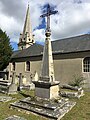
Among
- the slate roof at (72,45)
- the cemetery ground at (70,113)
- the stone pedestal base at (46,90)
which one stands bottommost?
the cemetery ground at (70,113)

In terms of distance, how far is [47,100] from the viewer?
28.0 feet

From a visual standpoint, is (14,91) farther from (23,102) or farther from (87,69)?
(87,69)

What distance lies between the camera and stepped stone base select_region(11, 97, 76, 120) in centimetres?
708

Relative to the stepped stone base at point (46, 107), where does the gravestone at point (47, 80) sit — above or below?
above

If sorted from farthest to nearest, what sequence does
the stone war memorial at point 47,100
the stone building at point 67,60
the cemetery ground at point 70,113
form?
1. the stone building at point 67,60
2. the stone war memorial at point 47,100
3. the cemetery ground at point 70,113

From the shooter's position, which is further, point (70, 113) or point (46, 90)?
point (46, 90)

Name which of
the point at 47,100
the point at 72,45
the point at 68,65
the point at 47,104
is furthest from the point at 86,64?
the point at 47,104

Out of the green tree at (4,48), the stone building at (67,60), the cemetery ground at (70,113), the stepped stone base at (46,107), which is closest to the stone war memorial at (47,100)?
the stepped stone base at (46,107)

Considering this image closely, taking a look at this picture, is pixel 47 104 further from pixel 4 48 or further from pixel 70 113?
pixel 4 48

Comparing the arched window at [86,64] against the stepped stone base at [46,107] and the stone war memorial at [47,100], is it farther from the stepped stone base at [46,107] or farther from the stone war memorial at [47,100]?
the stepped stone base at [46,107]

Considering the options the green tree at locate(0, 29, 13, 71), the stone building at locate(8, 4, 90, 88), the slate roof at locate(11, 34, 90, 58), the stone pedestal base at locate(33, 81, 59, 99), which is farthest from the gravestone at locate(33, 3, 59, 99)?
the green tree at locate(0, 29, 13, 71)

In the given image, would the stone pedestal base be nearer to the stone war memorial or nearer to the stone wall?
the stone war memorial

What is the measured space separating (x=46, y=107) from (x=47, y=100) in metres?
0.98

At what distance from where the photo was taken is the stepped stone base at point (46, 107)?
7078mm
